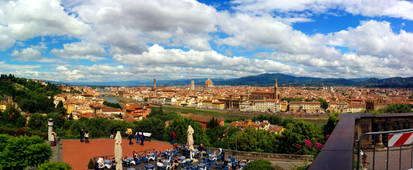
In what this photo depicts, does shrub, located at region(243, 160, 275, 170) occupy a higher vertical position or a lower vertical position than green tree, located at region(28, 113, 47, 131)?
higher

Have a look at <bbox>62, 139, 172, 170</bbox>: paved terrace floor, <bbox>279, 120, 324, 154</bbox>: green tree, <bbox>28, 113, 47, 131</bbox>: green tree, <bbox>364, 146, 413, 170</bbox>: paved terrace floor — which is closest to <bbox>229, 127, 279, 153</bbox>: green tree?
<bbox>279, 120, 324, 154</bbox>: green tree

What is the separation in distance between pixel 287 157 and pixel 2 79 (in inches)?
2113

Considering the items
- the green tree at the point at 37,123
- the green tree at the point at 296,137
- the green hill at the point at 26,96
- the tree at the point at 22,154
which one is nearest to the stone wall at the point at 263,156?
the green tree at the point at 296,137

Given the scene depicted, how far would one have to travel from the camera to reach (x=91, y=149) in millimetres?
9930

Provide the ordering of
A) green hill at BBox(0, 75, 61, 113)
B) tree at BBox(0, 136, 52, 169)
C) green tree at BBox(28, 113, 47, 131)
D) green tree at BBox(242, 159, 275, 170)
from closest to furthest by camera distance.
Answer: green tree at BBox(242, 159, 275, 170) < tree at BBox(0, 136, 52, 169) < green tree at BBox(28, 113, 47, 131) < green hill at BBox(0, 75, 61, 113)

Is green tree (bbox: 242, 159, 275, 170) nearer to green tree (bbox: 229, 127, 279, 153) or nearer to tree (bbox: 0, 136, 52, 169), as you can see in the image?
tree (bbox: 0, 136, 52, 169)

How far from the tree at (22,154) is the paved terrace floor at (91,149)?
2.64ft

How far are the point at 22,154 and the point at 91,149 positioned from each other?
239 cm

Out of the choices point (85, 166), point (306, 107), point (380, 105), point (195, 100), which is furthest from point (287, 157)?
point (195, 100)

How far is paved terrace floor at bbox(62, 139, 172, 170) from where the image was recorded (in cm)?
853

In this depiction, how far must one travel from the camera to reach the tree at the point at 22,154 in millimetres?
7773

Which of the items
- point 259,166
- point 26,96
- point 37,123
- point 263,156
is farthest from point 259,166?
point 26,96

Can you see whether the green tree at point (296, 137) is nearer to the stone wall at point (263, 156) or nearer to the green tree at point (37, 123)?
the stone wall at point (263, 156)

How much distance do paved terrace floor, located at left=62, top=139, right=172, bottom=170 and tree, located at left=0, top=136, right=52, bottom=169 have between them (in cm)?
80
